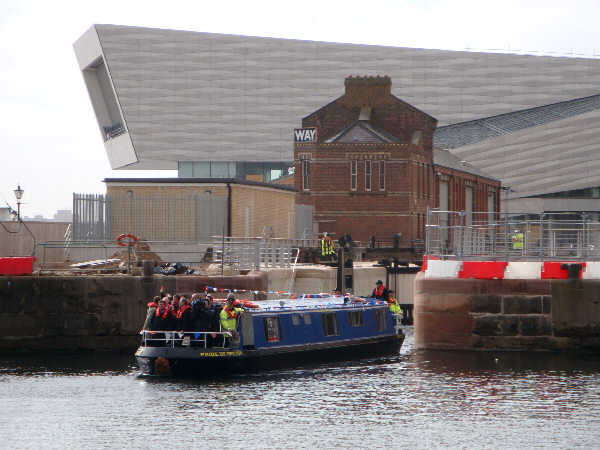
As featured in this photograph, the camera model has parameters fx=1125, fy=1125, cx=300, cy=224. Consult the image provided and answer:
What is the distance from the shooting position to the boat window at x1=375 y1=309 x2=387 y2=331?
1617 inches

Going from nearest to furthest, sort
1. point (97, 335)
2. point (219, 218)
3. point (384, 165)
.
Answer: point (97, 335) → point (219, 218) → point (384, 165)

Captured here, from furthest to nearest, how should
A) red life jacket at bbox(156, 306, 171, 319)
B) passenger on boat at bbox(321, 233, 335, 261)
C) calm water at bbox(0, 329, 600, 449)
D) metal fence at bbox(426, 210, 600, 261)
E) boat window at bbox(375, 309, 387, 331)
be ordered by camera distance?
1. passenger on boat at bbox(321, 233, 335, 261)
2. boat window at bbox(375, 309, 387, 331)
3. metal fence at bbox(426, 210, 600, 261)
4. red life jacket at bbox(156, 306, 171, 319)
5. calm water at bbox(0, 329, 600, 449)

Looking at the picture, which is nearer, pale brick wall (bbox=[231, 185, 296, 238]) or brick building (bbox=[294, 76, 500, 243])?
pale brick wall (bbox=[231, 185, 296, 238])

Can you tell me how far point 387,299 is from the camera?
4422 cm

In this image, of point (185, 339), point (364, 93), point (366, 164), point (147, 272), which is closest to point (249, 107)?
point (364, 93)

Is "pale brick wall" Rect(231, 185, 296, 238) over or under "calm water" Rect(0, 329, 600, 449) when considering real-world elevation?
over

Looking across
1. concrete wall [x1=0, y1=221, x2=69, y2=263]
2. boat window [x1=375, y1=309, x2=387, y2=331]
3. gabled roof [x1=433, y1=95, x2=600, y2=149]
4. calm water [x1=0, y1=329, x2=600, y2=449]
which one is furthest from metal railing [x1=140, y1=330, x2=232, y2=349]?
gabled roof [x1=433, y1=95, x2=600, y2=149]

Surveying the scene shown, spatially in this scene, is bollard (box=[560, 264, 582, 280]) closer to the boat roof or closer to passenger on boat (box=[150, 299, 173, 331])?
the boat roof

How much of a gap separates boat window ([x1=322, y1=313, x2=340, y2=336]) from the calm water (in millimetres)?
1287

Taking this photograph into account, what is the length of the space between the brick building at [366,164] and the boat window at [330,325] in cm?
4936

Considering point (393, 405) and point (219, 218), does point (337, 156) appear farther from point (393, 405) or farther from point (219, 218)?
point (393, 405)

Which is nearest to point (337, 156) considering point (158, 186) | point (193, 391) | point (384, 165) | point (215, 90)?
point (384, 165)

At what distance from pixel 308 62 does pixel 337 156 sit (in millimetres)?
42255

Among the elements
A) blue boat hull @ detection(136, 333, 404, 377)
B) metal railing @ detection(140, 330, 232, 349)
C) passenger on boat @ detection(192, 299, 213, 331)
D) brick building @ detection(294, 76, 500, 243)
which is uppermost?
brick building @ detection(294, 76, 500, 243)
